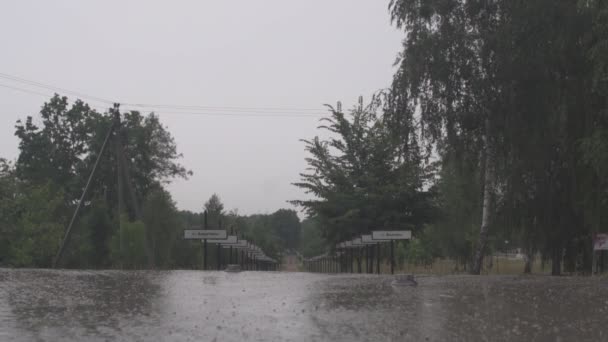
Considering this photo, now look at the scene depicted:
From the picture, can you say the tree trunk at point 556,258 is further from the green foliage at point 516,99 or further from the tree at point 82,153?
the tree at point 82,153

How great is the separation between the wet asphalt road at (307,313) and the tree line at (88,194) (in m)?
35.8

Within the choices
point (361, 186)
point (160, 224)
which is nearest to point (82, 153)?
point (160, 224)

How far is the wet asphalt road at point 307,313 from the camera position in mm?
7977

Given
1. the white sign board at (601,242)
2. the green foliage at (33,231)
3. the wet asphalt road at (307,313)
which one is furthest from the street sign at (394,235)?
the green foliage at (33,231)

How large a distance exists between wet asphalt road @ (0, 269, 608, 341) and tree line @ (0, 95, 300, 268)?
117 ft

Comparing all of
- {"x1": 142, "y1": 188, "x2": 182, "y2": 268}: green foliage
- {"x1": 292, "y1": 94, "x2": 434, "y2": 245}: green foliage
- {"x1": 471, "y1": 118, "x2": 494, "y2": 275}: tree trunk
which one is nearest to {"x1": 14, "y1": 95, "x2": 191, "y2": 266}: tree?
{"x1": 142, "y1": 188, "x2": 182, "y2": 268}: green foliage

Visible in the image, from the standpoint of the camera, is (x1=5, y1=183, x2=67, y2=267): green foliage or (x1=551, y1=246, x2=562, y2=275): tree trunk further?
(x1=5, y1=183, x2=67, y2=267): green foliage

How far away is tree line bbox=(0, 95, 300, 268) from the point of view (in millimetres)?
48594

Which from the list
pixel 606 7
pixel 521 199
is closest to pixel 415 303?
pixel 606 7

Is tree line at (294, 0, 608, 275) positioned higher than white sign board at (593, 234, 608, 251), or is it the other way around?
tree line at (294, 0, 608, 275)

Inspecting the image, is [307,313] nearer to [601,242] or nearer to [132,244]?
[601,242]

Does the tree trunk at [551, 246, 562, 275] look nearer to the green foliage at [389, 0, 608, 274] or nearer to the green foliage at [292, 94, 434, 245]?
the green foliage at [389, 0, 608, 274]

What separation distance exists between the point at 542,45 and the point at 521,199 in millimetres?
5565

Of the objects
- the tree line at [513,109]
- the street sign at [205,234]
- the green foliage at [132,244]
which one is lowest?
the green foliage at [132,244]
